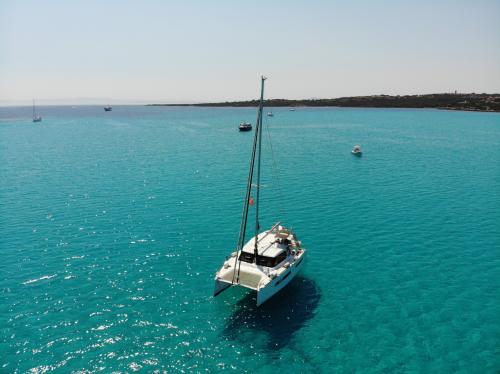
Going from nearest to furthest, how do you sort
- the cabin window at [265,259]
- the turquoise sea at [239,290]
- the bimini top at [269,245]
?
the turquoise sea at [239,290], the cabin window at [265,259], the bimini top at [269,245]

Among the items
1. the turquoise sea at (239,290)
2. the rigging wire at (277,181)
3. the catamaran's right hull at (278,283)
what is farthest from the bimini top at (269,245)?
the rigging wire at (277,181)

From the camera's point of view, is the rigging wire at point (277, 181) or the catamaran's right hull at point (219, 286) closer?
the catamaran's right hull at point (219, 286)

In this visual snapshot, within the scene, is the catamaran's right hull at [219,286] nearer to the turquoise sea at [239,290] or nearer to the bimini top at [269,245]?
the turquoise sea at [239,290]

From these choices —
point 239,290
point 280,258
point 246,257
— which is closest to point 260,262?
point 246,257

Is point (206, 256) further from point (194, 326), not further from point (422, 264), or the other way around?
point (422, 264)

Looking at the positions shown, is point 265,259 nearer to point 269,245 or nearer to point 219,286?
point 269,245

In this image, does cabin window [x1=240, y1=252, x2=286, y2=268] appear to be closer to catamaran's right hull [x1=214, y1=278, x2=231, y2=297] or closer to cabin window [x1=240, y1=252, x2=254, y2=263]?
cabin window [x1=240, y1=252, x2=254, y2=263]

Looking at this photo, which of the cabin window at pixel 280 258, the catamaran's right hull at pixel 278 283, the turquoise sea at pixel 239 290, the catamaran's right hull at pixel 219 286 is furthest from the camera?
the cabin window at pixel 280 258

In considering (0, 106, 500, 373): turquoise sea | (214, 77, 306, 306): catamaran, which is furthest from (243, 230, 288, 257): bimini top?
(0, 106, 500, 373): turquoise sea
